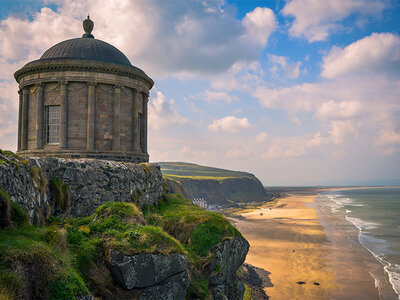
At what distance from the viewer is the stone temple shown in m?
21.8

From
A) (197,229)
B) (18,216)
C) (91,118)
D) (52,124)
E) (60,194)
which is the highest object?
(91,118)

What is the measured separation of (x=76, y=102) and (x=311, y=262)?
30615mm

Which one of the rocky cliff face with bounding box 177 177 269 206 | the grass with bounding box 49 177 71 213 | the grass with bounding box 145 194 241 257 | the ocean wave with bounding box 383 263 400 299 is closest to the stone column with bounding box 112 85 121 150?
the grass with bounding box 145 194 241 257

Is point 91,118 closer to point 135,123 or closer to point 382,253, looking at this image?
point 135,123

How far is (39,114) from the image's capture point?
869 inches

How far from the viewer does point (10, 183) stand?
8602 millimetres

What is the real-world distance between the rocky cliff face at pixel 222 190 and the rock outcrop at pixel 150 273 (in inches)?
4170

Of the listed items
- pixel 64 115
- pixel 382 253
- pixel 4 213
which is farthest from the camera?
pixel 382 253

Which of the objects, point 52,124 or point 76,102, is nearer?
point 76,102

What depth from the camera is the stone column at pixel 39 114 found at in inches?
866

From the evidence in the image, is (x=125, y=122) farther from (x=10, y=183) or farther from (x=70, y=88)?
(x=10, y=183)

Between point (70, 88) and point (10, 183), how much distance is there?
15.1 metres

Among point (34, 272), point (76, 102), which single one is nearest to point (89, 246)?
point (34, 272)

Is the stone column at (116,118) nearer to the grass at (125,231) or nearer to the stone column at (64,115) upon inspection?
the stone column at (64,115)
